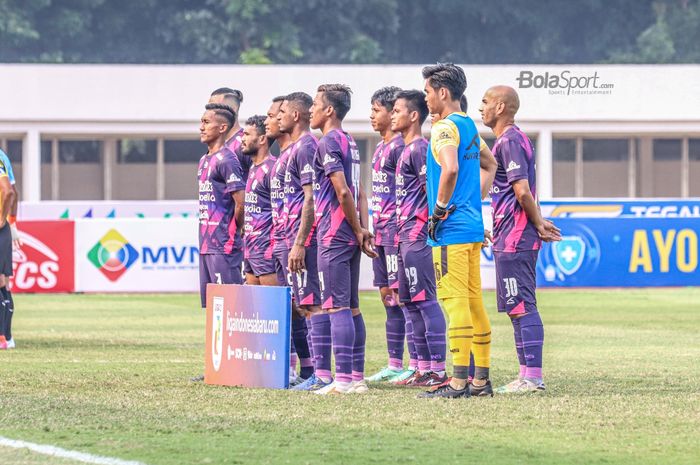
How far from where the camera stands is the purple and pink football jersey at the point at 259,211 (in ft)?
39.0

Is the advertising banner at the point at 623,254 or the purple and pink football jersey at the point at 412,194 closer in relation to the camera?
the purple and pink football jersey at the point at 412,194

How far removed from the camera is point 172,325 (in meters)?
19.3

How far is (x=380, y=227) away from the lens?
1186 centimetres

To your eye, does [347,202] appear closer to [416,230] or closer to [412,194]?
[416,230]

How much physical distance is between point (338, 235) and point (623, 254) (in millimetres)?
16720

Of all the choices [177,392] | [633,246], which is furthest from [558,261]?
[177,392]

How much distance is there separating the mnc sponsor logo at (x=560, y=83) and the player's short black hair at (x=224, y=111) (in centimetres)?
3138

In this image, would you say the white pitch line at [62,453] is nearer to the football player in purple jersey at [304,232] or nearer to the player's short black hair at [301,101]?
the football player in purple jersey at [304,232]

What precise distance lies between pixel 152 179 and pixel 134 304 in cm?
2249

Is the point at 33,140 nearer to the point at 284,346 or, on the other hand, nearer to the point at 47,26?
the point at 47,26

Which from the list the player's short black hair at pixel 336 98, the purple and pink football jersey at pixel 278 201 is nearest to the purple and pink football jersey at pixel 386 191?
the purple and pink football jersey at pixel 278 201

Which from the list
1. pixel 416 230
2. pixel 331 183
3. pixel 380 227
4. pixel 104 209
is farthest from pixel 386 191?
pixel 104 209

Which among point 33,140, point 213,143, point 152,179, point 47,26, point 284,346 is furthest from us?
point 47,26

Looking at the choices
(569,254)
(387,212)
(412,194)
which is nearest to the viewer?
(412,194)
